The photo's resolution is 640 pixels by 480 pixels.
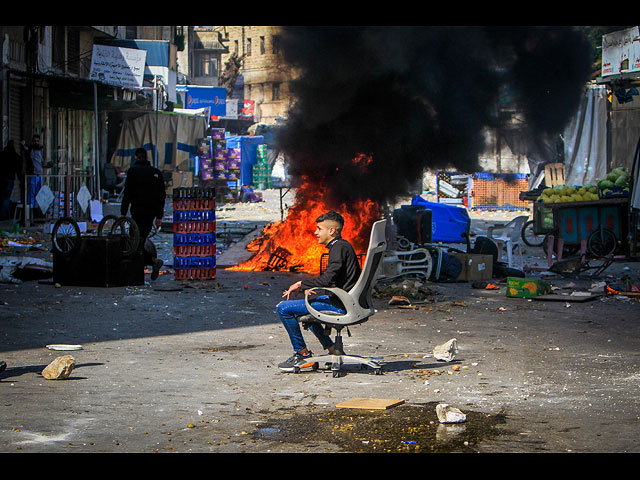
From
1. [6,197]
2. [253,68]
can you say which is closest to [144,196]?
[6,197]

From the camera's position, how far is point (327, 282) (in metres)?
6.90

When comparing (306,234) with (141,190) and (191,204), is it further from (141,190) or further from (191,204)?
(141,190)

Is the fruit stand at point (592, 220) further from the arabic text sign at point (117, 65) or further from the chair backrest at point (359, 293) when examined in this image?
the arabic text sign at point (117, 65)

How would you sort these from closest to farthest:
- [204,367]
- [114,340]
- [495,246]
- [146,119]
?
[204,367] < [114,340] < [495,246] < [146,119]

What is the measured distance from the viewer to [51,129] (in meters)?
29.3

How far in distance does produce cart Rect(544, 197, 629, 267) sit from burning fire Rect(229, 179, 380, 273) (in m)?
3.36

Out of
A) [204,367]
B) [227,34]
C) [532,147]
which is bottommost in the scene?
[204,367]

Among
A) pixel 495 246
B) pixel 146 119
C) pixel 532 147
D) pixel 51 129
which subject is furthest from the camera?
pixel 146 119

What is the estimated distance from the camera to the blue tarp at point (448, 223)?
17.1 metres

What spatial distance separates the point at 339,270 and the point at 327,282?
0.14 meters
